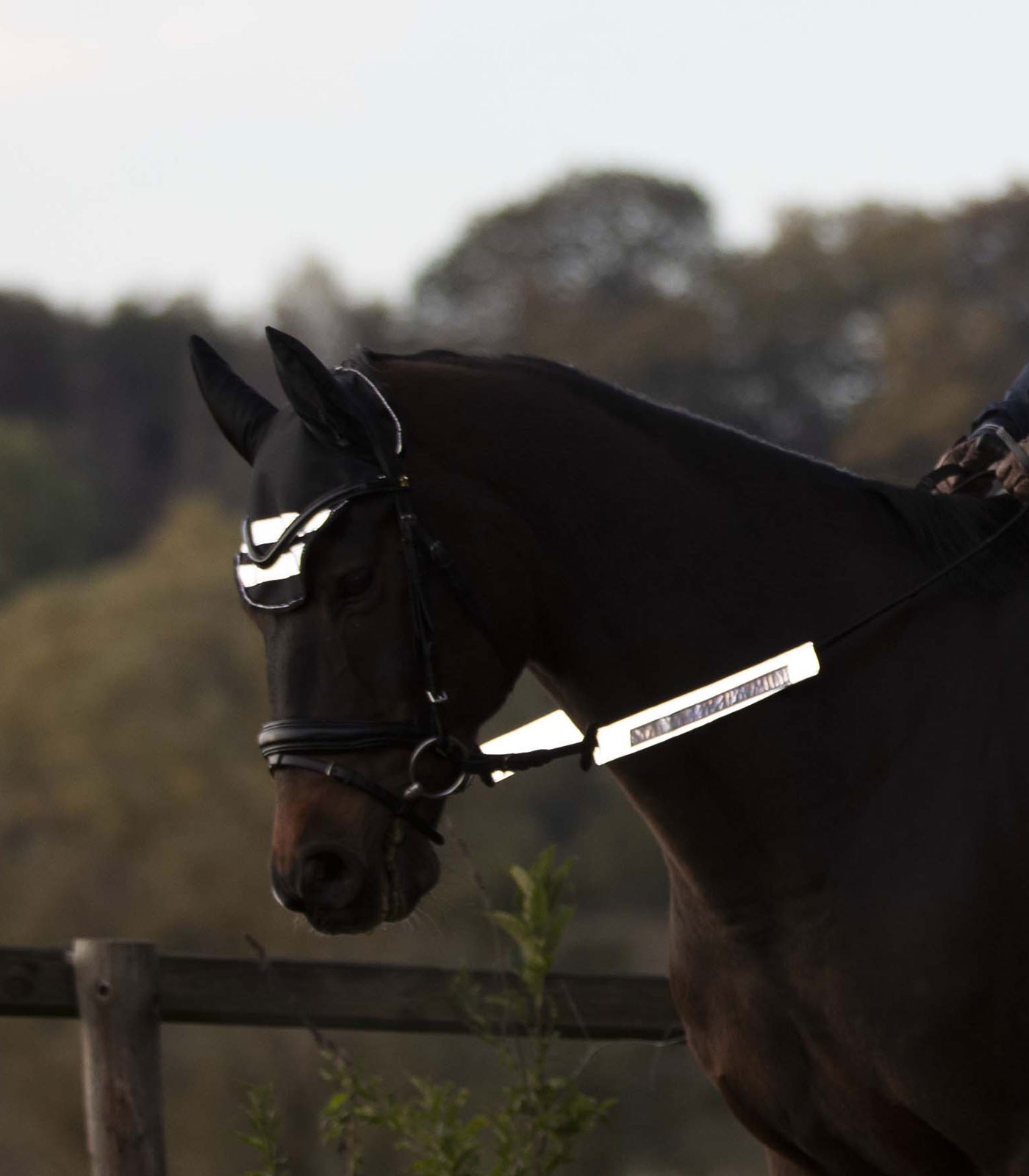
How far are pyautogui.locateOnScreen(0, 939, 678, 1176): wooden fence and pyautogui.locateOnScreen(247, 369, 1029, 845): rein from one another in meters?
1.77

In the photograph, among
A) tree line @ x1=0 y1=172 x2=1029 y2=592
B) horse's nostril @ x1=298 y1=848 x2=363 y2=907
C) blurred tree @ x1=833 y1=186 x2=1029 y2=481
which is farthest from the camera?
tree line @ x1=0 y1=172 x2=1029 y2=592

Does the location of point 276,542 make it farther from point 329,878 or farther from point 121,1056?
point 121,1056

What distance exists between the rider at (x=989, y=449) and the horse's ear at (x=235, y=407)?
1.36 meters

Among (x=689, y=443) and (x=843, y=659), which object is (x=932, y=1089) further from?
(x=689, y=443)

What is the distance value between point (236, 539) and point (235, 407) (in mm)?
33002

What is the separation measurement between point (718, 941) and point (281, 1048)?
18999mm

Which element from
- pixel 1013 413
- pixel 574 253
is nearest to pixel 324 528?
pixel 1013 413

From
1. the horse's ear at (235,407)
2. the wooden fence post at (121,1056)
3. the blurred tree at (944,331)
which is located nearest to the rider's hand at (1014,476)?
the horse's ear at (235,407)

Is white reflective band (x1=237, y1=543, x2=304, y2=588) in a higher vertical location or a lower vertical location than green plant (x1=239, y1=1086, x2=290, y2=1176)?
higher

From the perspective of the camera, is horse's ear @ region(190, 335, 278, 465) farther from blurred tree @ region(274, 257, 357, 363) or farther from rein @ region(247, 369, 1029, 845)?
blurred tree @ region(274, 257, 357, 363)

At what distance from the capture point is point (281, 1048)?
2212 cm

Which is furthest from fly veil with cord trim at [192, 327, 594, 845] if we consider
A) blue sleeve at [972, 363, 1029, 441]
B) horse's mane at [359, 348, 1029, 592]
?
blue sleeve at [972, 363, 1029, 441]

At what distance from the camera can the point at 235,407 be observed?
155 inches

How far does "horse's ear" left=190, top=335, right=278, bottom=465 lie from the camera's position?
3.91 metres
